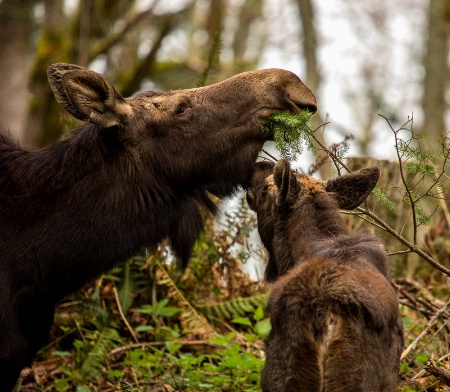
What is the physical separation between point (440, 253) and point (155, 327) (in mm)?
4123

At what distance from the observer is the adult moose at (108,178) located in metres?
6.58

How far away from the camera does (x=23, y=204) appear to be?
22.0ft

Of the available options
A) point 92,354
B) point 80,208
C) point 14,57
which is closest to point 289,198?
point 80,208

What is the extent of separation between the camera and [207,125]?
274 inches

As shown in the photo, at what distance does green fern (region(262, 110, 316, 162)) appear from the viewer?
668cm

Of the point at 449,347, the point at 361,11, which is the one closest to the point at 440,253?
the point at 449,347

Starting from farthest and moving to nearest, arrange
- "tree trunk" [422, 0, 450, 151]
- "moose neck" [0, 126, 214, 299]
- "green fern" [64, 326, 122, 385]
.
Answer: "tree trunk" [422, 0, 450, 151] → "green fern" [64, 326, 122, 385] → "moose neck" [0, 126, 214, 299]

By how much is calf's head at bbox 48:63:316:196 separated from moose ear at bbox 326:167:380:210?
Result: 29.5 inches

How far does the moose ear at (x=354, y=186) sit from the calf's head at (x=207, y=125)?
2.46 feet

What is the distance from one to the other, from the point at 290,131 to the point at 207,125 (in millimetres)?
687

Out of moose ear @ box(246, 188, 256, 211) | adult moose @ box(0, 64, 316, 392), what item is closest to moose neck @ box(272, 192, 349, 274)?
moose ear @ box(246, 188, 256, 211)

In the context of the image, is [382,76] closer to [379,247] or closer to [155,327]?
[155,327]

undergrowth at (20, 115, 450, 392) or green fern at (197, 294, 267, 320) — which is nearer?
undergrowth at (20, 115, 450, 392)

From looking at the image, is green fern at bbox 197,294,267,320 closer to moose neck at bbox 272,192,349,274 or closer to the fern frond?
the fern frond
